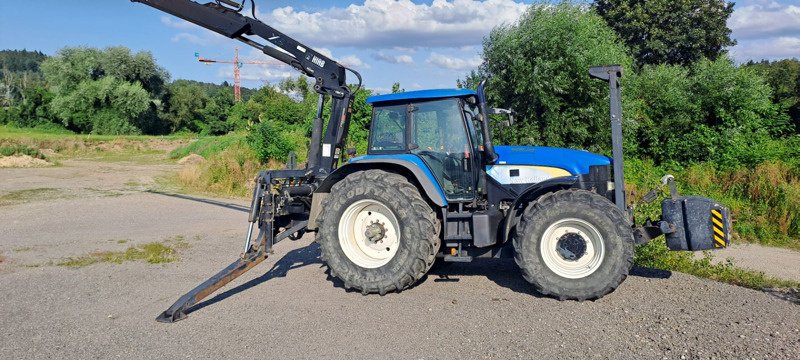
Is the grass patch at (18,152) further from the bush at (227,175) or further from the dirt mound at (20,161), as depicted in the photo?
the bush at (227,175)

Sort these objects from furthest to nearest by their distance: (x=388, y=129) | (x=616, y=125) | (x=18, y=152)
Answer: (x=18, y=152)
(x=388, y=129)
(x=616, y=125)

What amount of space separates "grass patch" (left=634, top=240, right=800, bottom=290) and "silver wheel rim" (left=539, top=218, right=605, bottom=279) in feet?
6.34

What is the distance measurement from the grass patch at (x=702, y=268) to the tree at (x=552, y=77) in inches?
301

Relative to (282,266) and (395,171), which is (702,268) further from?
(282,266)

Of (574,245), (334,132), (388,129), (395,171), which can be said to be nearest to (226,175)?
(334,132)

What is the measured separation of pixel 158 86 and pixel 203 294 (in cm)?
6114

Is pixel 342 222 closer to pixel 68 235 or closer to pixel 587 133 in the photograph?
pixel 68 235

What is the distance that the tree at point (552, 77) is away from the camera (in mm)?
15891

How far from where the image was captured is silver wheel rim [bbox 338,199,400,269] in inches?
283

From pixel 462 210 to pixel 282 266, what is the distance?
313cm

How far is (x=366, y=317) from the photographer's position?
20.4 ft

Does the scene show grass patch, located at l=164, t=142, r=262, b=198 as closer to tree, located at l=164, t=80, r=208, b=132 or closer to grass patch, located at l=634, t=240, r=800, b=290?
grass patch, located at l=634, t=240, r=800, b=290

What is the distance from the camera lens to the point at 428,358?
5.09 metres

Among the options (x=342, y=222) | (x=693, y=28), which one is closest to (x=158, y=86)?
(x=693, y=28)
